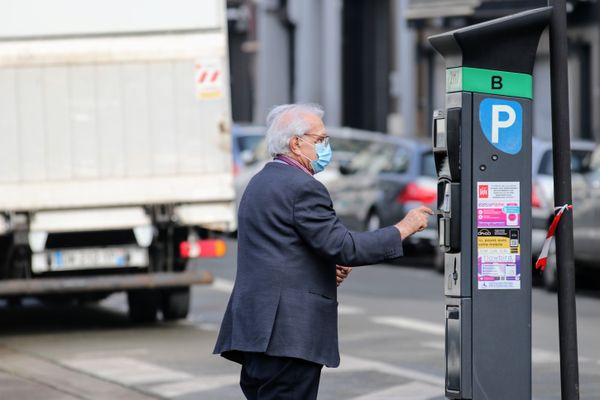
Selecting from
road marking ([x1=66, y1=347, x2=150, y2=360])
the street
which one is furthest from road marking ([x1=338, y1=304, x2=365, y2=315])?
road marking ([x1=66, y1=347, x2=150, y2=360])

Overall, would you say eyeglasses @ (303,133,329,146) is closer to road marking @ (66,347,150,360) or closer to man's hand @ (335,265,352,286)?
man's hand @ (335,265,352,286)

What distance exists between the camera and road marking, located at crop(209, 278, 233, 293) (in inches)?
700

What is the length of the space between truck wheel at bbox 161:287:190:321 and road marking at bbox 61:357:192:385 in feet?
7.65

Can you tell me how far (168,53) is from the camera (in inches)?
522

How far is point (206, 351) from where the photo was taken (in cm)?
1241

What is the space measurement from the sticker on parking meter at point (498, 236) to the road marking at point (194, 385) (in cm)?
359

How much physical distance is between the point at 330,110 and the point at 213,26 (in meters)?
26.1

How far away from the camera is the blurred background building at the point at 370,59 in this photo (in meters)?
29.5

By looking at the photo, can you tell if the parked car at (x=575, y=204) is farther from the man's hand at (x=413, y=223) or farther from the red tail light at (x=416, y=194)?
the man's hand at (x=413, y=223)

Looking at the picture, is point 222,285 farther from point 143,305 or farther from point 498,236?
point 498,236

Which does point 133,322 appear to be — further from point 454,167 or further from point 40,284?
point 454,167

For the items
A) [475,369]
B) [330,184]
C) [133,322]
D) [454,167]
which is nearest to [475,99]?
[454,167]

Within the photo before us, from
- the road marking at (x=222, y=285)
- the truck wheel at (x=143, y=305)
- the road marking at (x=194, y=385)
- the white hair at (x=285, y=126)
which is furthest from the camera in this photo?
the road marking at (x=222, y=285)

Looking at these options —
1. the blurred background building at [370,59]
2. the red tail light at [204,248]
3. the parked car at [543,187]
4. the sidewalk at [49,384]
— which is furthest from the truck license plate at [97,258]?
the blurred background building at [370,59]
